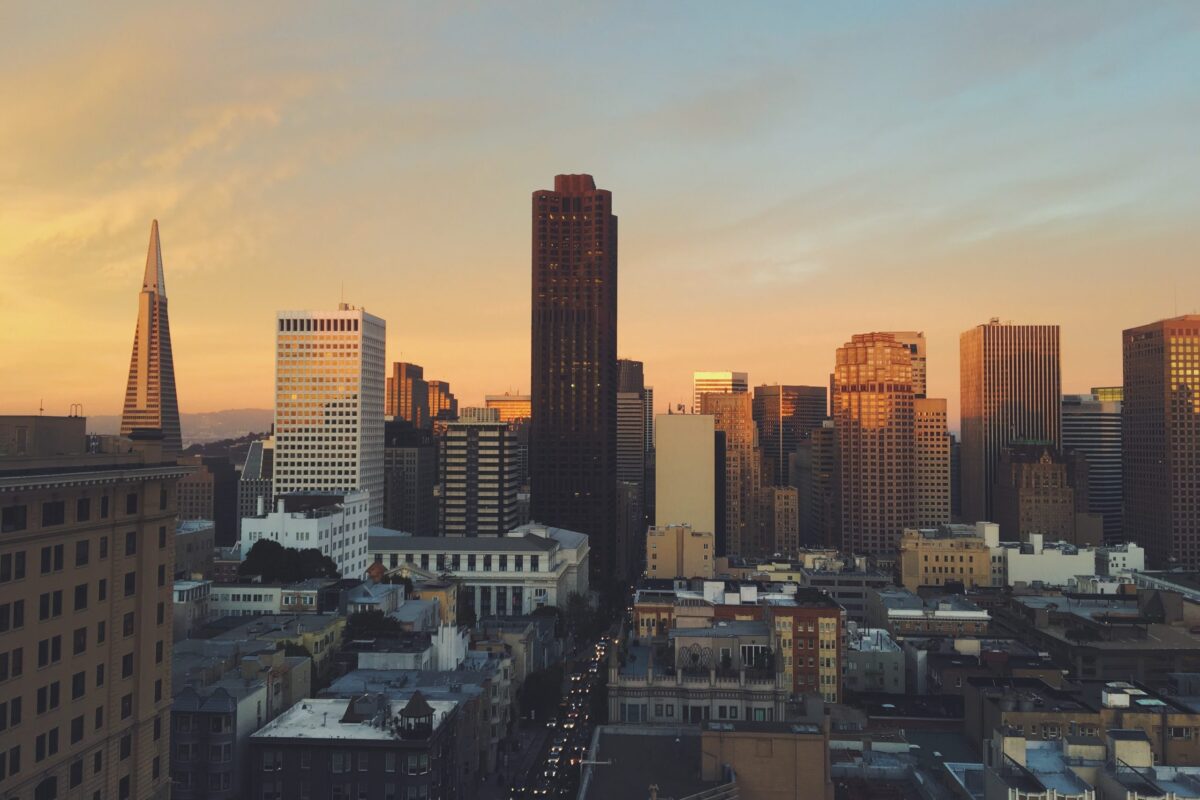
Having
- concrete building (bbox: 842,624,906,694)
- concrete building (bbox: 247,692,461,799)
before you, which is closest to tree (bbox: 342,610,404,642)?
concrete building (bbox: 247,692,461,799)

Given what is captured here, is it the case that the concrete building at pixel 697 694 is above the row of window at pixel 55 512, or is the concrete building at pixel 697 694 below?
below

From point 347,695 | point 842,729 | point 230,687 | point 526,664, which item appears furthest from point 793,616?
point 230,687

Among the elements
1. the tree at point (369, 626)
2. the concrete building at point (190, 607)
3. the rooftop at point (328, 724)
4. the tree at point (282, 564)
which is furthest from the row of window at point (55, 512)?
the tree at point (282, 564)

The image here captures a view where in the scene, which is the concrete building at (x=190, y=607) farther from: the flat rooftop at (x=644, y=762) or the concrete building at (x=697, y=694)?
the flat rooftop at (x=644, y=762)

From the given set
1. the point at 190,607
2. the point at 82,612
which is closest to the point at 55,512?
the point at 82,612

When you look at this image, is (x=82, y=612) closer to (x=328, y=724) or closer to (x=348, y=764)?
(x=348, y=764)

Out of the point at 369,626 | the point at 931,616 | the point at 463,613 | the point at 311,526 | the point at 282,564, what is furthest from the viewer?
the point at 463,613
